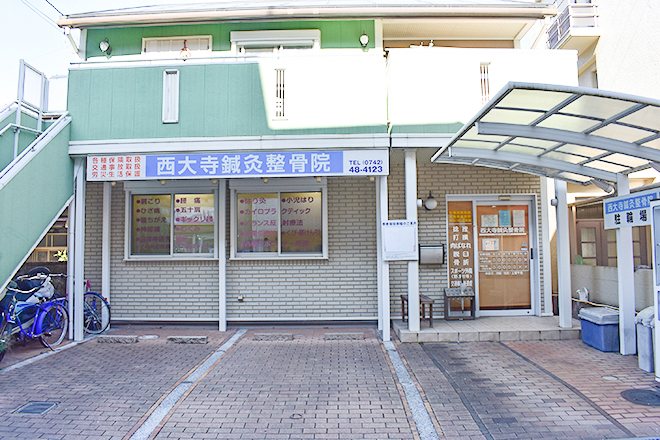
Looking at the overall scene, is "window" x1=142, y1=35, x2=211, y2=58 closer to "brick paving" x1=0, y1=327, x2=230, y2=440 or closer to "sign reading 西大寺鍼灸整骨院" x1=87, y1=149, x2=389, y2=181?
"sign reading 西大寺鍼灸整骨院" x1=87, y1=149, x2=389, y2=181

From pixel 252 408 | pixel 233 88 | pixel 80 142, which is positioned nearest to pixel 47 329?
pixel 80 142

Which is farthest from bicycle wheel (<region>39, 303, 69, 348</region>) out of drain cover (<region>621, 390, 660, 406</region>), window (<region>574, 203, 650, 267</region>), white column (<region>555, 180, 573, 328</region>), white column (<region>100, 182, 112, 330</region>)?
window (<region>574, 203, 650, 267</region>)

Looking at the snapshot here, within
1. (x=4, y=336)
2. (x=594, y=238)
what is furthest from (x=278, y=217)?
(x=594, y=238)

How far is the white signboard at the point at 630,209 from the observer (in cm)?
581

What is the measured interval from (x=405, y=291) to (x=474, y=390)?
363cm

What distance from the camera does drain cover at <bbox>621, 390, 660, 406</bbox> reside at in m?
4.75

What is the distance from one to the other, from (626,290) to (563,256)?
50.6 inches

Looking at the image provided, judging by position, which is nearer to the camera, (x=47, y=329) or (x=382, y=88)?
(x=47, y=329)

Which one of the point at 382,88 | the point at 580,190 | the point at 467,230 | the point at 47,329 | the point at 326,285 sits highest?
the point at 382,88

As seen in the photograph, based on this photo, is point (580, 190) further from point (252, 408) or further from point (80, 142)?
point (80, 142)

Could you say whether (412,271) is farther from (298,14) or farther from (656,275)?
(298,14)

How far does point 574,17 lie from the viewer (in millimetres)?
15000

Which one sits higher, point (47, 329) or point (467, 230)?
point (467, 230)

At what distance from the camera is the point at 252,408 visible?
4727 millimetres
